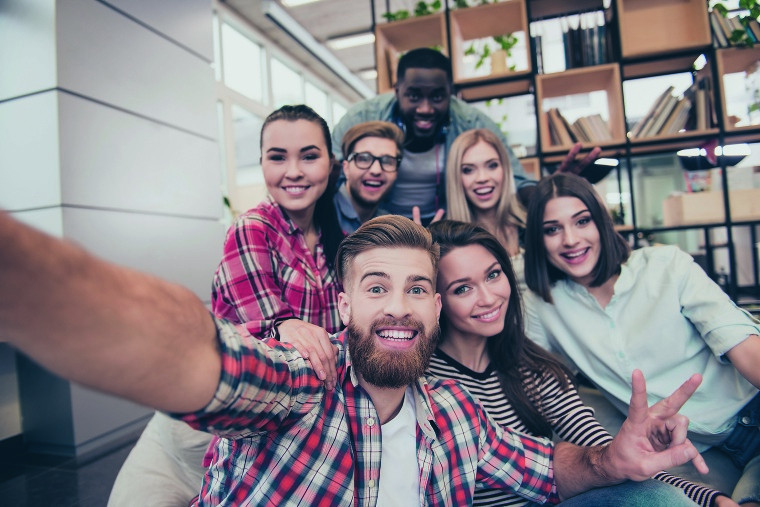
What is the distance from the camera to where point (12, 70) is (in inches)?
104

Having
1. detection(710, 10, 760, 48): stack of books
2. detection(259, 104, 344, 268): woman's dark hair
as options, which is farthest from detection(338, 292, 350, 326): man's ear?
detection(710, 10, 760, 48): stack of books

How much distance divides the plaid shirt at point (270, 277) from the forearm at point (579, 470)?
817 mm

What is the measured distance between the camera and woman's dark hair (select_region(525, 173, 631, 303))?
1700 mm

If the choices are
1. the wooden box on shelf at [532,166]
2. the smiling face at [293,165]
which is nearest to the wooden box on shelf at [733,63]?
the wooden box on shelf at [532,166]

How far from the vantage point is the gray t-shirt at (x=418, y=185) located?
7.82 feet

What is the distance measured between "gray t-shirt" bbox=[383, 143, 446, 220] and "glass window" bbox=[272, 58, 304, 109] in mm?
5316

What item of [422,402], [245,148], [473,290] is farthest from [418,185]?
[245,148]

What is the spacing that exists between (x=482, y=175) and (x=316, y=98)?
7225 millimetres

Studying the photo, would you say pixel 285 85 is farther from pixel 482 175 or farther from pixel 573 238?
pixel 573 238

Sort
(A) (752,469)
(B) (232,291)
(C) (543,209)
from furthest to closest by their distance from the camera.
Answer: (C) (543,209)
(B) (232,291)
(A) (752,469)

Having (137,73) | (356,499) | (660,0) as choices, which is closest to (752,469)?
(356,499)

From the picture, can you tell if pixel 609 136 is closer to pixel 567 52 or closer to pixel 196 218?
pixel 567 52

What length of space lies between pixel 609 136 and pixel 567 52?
0.69 metres

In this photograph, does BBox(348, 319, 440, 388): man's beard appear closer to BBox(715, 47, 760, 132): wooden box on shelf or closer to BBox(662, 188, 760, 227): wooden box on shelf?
BBox(662, 188, 760, 227): wooden box on shelf
